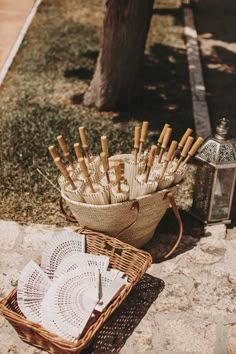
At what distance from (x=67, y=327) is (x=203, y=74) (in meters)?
5.86

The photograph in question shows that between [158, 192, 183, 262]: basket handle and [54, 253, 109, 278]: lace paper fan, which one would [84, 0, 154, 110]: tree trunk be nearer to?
[158, 192, 183, 262]: basket handle

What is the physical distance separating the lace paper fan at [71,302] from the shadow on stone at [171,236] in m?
0.86

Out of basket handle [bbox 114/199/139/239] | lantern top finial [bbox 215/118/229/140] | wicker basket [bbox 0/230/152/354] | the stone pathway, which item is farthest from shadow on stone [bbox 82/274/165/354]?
lantern top finial [bbox 215/118/229/140]

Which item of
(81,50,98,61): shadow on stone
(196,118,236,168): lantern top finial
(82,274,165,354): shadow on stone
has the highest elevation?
(196,118,236,168): lantern top finial

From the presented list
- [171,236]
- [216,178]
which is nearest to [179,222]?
[171,236]

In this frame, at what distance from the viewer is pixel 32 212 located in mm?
5480

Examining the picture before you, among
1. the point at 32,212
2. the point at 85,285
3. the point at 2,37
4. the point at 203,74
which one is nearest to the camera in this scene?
the point at 85,285

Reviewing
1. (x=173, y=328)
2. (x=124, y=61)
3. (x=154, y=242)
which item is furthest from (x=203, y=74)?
(x=173, y=328)

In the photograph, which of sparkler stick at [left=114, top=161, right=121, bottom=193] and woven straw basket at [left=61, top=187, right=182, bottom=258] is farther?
woven straw basket at [left=61, top=187, right=182, bottom=258]

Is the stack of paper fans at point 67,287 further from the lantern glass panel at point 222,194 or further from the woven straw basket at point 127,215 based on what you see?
the lantern glass panel at point 222,194

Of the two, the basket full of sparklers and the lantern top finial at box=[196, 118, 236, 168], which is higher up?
the lantern top finial at box=[196, 118, 236, 168]

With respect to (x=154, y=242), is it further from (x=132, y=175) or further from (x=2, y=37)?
(x=2, y=37)

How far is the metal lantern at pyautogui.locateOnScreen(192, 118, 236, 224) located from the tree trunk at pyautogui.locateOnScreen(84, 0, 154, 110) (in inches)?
90.9

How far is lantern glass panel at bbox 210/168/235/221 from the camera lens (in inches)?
196
